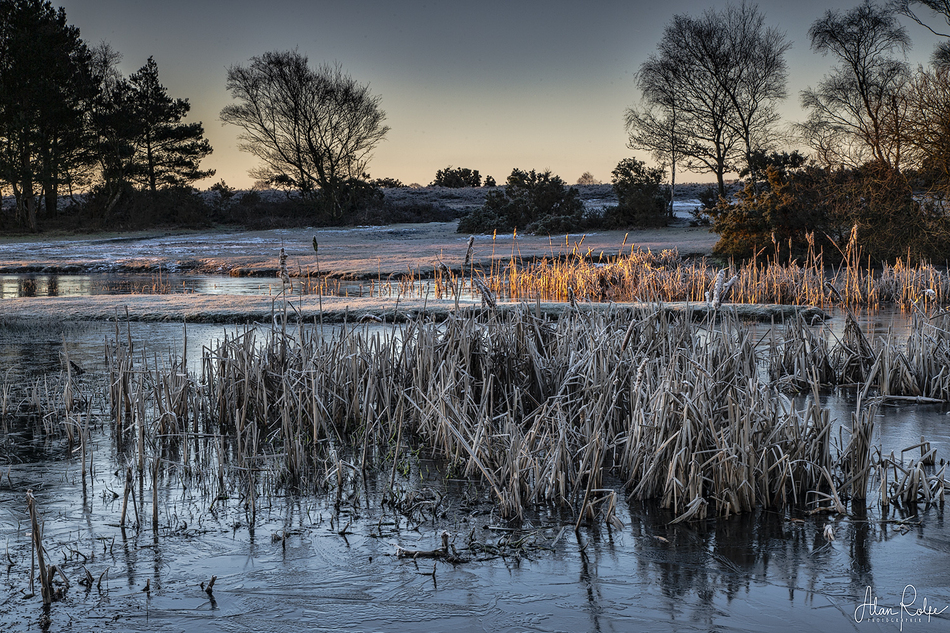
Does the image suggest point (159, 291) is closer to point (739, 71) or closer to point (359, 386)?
point (359, 386)

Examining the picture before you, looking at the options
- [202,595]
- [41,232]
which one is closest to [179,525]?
[202,595]

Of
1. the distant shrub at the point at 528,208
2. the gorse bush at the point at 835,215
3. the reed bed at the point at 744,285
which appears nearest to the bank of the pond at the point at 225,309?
the reed bed at the point at 744,285

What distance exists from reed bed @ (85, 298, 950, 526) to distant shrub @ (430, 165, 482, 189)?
2394 inches

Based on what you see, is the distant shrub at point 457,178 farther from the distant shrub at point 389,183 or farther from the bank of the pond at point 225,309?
the bank of the pond at point 225,309

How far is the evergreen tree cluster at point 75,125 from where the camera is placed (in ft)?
117

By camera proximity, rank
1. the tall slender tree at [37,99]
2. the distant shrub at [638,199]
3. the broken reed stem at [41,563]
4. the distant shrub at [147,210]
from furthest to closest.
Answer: the distant shrub at [147,210]
the tall slender tree at [37,99]
the distant shrub at [638,199]
the broken reed stem at [41,563]

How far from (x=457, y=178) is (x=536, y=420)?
6353 cm

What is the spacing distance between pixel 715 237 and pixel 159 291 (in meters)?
17.9

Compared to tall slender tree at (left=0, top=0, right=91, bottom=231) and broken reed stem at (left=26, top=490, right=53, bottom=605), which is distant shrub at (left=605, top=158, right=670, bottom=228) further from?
broken reed stem at (left=26, top=490, right=53, bottom=605)

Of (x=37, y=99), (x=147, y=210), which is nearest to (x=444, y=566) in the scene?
(x=37, y=99)

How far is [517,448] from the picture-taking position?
154 inches

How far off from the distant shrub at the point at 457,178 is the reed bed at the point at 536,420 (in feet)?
199

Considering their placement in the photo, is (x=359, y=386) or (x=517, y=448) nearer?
(x=517, y=448)
